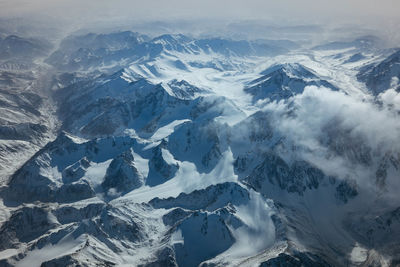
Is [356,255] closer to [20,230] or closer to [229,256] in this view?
[229,256]

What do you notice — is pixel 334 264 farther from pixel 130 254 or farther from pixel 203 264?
pixel 130 254

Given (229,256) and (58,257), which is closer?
(58,257)

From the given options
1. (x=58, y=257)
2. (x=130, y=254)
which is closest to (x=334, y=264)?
(x=130, y=254)

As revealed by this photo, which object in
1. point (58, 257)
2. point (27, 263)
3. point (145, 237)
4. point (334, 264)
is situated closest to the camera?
point (58, 257)

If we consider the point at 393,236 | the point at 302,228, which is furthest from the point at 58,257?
the point at 393,236

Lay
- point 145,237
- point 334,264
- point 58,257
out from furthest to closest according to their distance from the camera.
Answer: point 145,237 < point 334,264 < point 58,257

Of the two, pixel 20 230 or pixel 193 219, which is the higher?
pixel 193 219

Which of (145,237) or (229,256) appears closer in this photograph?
(229,256)

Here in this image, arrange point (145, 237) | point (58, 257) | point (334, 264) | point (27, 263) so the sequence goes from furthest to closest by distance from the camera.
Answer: point (145, 237)
point (334, 264)
point (27, 263)
point (58, 257)

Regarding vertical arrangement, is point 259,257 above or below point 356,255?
above
